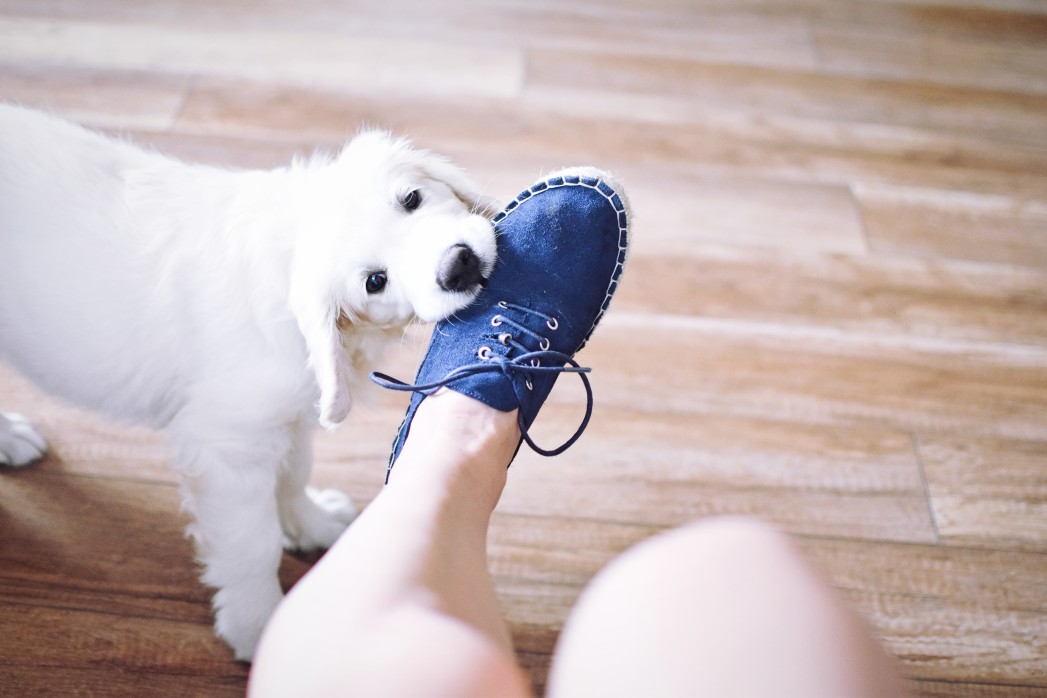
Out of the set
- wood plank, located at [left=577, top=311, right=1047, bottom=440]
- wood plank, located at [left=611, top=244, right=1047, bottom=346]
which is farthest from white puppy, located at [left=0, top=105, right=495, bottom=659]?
wood plank, located at [left=611, top=244, right=1047, bottom=346]

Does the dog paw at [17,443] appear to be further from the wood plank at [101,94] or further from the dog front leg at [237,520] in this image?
the wood plank at [101,94]

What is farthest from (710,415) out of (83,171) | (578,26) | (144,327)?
(578,26)

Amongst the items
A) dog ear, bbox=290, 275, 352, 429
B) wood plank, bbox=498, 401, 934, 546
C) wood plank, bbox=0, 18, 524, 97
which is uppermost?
dog ear, bbox=290, 275, 352, 429

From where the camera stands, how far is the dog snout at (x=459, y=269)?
1.02 m

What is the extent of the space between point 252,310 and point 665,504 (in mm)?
737

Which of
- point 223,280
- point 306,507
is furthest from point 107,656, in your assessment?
point 223,280

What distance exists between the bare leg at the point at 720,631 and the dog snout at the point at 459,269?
45 centimetres

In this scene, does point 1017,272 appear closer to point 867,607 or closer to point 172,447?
point 867,607

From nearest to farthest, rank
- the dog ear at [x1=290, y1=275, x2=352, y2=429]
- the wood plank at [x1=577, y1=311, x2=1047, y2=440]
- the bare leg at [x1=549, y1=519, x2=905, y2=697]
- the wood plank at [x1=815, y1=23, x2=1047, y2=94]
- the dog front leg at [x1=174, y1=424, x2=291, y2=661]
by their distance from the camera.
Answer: the bare leg at [x1=549, y1=519, x2=905, y2=697], the dog ear at [x1=290, y1=275, x2=352, y2=429], the dog front leg at [x1=174, y1=424, x2=291, y2=661], the wood plank at [x1=577, y1=311, x2=1047, y2=440], the wood plank at [x1=815, y1=23, x2=1047, y2=94]

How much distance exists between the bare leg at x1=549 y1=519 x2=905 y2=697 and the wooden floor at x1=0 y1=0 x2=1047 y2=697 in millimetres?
625

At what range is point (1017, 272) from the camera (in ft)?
5.91

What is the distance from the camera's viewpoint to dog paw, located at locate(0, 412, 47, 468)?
1.38 metres

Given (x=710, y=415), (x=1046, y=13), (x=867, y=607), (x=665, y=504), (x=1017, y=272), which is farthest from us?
(x=1046, y=13)

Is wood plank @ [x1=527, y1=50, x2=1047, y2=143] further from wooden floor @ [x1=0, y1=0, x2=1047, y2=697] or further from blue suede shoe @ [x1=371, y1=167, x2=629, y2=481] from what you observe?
blue suede shoe @ [x1=371, y1=167, x2=629, y2=481]
